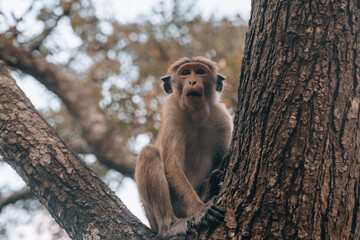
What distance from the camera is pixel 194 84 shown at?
18.4 feet

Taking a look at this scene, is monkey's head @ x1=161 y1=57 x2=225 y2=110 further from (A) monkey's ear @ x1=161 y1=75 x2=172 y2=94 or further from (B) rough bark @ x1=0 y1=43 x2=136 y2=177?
(B) rough bark @ x1=0 y1=43 x2=136 y2=177

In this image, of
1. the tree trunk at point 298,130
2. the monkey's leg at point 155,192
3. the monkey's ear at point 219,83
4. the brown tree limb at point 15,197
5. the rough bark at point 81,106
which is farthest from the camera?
the rough bark at point 81,106

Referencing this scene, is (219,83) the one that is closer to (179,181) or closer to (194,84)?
(194,84)

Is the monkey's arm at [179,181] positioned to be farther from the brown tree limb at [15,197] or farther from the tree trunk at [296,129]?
the brown tree limb at [15,197]

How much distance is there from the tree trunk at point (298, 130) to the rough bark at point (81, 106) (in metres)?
4.77

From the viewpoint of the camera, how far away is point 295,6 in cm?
345

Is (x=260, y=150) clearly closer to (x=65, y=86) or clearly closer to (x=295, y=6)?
(x=295, y=6)

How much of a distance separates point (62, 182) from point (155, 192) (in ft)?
4.06

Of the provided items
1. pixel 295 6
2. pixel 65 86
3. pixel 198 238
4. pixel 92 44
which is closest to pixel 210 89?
pixel 295 6

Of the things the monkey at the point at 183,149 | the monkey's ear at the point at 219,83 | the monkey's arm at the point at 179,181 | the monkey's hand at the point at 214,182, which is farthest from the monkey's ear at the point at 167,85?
the monkey's hand at the point at 214,182

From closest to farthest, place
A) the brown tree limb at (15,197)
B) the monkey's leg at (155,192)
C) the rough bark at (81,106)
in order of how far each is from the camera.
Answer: the monkey's leg at (155,192) → the brown tree limb at (15,197) → the rough bark at (81,106)

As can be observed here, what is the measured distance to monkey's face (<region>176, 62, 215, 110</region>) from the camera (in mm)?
5559

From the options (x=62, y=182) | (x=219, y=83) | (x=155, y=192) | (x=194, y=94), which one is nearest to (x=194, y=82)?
(x=194, y=94)

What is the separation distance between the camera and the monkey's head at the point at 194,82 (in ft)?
18.3
